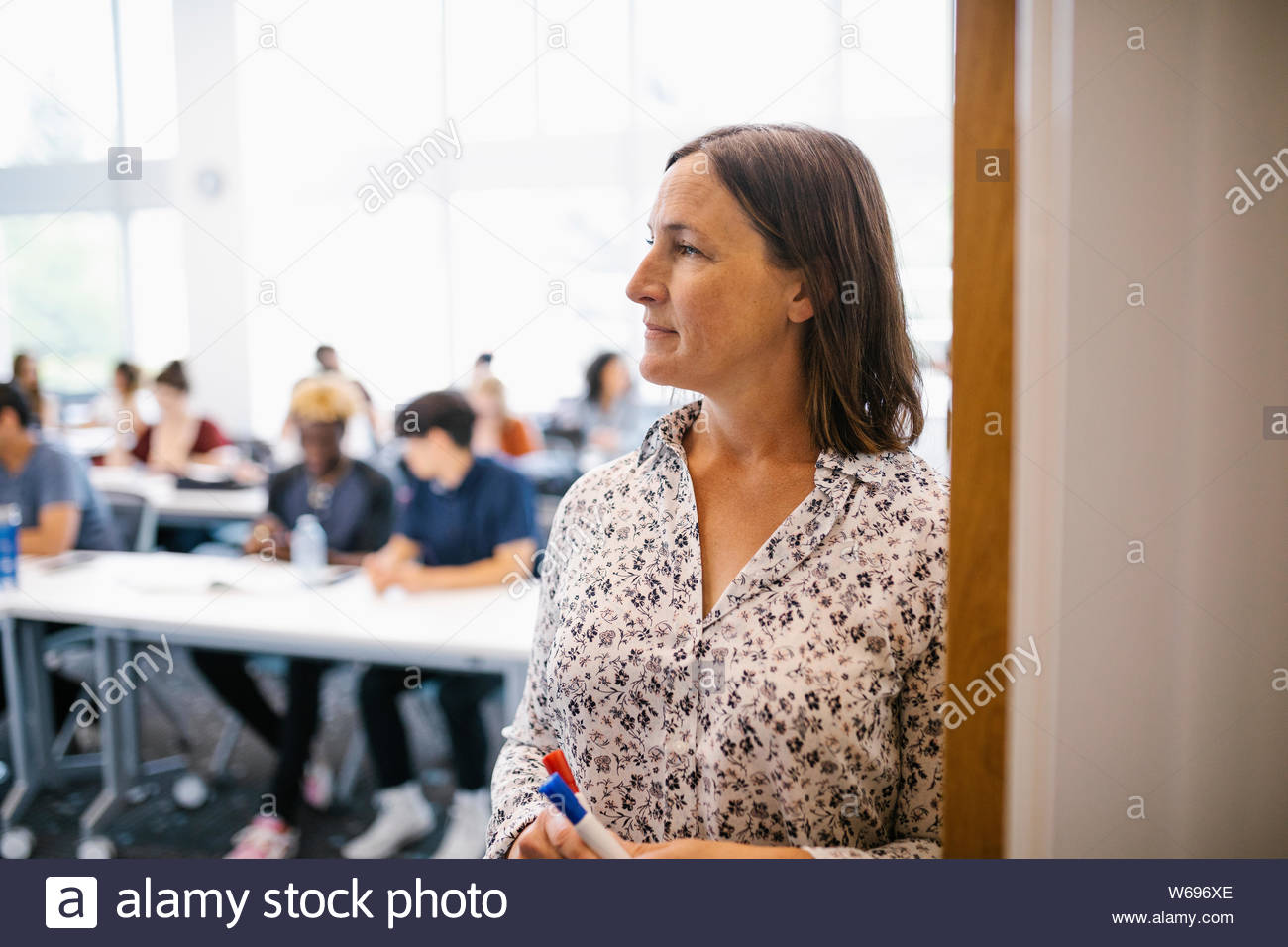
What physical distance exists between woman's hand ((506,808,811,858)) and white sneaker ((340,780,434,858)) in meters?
1.70

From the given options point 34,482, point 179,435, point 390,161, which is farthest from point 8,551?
point 390,161

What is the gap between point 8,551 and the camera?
2812mm

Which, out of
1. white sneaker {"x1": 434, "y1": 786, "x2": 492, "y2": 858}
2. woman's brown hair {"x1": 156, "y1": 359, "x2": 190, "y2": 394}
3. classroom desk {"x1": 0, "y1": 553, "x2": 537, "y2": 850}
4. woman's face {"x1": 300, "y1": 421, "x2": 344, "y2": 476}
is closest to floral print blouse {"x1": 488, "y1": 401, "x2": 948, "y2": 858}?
classroom desk {"x1": 0, "y1": 553, "x2": 537, "y2": 850}

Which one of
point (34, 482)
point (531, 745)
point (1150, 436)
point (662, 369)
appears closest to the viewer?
point (1150, 436)

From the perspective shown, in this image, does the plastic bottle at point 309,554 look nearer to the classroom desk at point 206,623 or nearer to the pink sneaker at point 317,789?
the classroom desk at point 206,623

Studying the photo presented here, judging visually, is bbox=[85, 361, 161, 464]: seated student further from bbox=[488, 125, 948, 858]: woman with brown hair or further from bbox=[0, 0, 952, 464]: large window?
bbox=[488, 125, 948, 858]: woman with brown hair

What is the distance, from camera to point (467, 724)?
252 cm

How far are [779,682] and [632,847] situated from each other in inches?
9.3

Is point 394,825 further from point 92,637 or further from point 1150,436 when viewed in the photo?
point 1150,436

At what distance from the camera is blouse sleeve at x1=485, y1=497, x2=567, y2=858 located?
1.01 metres

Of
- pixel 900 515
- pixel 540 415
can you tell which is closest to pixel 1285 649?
pixel 900 515

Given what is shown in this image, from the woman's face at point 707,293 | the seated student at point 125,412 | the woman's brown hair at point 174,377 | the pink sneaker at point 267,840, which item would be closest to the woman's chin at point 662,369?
the woman's face at point 707,293
